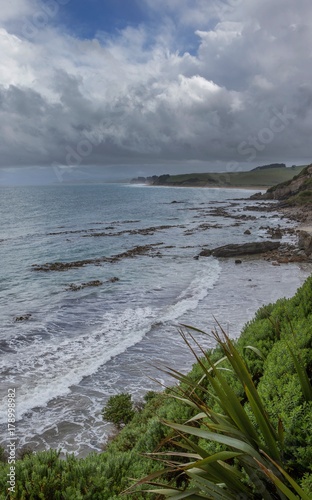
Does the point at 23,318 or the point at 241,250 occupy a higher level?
the point at 241,250

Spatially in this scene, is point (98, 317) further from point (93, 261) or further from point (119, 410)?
point (93, 261)

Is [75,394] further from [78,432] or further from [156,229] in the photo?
[156,229]

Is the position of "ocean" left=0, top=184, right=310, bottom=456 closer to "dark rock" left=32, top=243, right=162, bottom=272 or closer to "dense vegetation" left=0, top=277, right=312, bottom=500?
"dark rock" left=32, top=243, right=162, bottom=272

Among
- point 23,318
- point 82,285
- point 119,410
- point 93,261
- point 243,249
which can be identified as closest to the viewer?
point 119,410

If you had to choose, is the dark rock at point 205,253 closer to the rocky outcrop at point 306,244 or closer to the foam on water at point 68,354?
the rocky outcrop at point 306,244

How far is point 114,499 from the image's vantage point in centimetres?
419

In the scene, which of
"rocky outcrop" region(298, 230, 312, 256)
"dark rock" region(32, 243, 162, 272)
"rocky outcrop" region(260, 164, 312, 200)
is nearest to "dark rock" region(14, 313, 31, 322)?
Answer: "dark rock" region(32, 243, 162, 272)

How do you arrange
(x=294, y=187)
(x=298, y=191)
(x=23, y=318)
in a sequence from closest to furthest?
(x=23, y=318) < (x=298, y=191) < (x=294, y=187)

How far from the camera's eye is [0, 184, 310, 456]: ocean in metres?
10.1

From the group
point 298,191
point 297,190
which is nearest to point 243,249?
point 298,191

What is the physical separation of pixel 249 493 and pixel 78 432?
7.26 metres

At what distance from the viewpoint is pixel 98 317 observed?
59.7 ft

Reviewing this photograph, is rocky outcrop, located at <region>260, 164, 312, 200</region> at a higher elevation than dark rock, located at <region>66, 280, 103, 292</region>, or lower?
higher

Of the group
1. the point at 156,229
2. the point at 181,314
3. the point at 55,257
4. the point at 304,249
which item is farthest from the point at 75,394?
the point at 156,229
